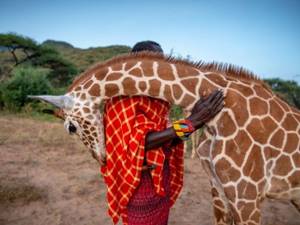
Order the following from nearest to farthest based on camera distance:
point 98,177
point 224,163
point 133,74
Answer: point 224,163, point 133,74, point 98,177

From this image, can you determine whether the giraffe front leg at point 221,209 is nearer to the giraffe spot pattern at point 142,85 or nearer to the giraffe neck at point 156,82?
the giraffe neck at point 156,82

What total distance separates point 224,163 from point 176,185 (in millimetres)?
638

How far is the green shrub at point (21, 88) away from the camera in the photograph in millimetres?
12789

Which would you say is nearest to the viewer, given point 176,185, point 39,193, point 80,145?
point 176,185

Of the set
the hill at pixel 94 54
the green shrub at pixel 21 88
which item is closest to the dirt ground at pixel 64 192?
the green shrub at pixel 21 88

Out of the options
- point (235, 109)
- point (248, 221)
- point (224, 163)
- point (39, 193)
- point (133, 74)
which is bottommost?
point (39, 193)

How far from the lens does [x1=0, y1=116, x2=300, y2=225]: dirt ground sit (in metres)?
4.07

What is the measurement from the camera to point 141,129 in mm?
1936

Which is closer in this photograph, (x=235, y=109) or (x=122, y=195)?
(x=235, y=109)

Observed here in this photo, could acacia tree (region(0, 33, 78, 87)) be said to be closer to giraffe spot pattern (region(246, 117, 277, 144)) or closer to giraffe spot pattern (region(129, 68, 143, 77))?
giraffe spot pattern (region(129, 68, 143, 77))

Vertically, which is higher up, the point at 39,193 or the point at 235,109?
the point at 235,109

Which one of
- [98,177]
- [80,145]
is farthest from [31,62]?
[98,177]

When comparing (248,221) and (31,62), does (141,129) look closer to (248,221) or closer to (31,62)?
(248,221)

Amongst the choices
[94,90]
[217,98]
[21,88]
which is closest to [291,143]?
[217,98]
